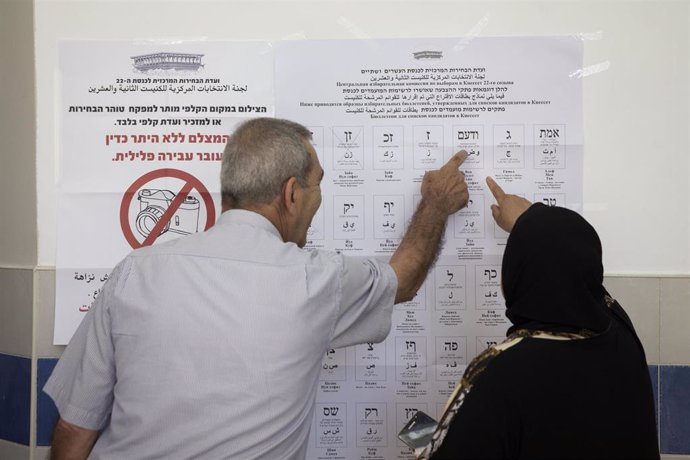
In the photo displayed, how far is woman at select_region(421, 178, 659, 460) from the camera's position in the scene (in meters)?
0.95

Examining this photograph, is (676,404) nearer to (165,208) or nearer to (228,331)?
(228,331)

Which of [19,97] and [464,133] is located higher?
[19,97]

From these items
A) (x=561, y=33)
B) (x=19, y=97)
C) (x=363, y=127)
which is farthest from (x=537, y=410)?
(x=19, y=97)

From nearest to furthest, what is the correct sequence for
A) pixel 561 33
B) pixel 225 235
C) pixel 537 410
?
1. pixel 537 410
2. pixel 225 235
3. pixel 561 33

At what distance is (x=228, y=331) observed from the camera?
98 cm

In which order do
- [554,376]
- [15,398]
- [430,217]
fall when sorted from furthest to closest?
[15,398] < [430,217] < [554,376]

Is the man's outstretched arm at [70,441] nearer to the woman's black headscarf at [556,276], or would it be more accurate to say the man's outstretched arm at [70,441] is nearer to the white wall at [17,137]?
the white wall at [17,137]

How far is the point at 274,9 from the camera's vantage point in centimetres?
145

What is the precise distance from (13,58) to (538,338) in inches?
58.3

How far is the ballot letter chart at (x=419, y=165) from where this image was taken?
143 cm

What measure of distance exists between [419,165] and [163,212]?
677 millimetres

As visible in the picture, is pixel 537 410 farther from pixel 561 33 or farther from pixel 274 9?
pixel 274 9

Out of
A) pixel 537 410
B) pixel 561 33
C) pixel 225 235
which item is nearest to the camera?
pixel 537 410

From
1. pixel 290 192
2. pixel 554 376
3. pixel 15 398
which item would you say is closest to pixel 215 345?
pixel 290 192
